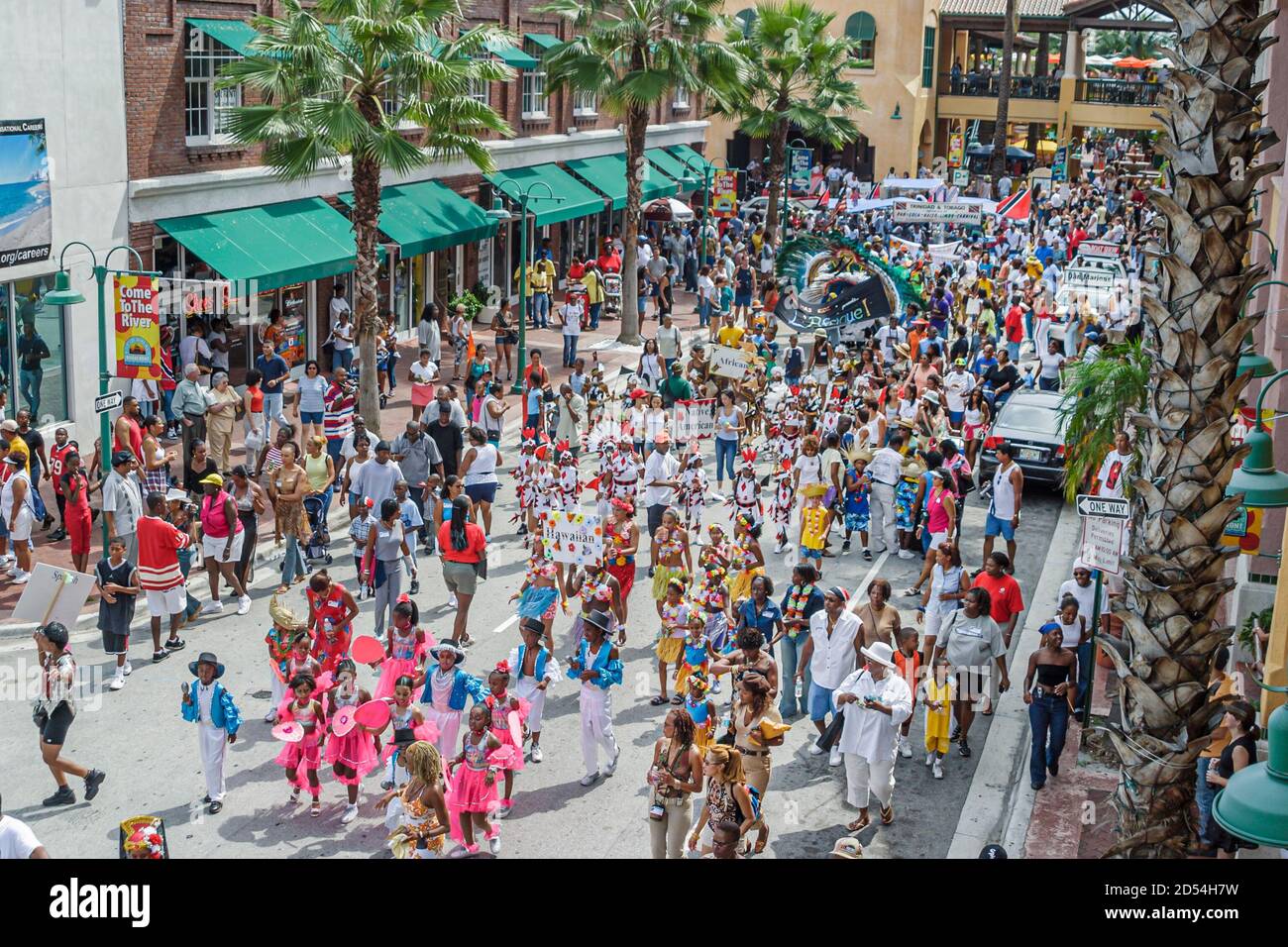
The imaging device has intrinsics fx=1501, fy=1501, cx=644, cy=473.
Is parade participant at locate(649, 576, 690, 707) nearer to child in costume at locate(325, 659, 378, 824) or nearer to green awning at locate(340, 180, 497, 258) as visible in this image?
child in costume at locate(325, 659, 378, 824)

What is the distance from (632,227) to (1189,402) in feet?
83.2

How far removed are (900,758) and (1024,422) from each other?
34.1 ft

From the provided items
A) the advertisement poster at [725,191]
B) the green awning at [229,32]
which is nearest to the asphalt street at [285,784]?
the green awning at [229,32]

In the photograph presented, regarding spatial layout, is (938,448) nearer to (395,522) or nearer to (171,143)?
(395,522)

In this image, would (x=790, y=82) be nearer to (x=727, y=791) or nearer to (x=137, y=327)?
(x=137, y=327)

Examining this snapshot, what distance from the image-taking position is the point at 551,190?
37.4 metres

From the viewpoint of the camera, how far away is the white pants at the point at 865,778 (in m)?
12.0

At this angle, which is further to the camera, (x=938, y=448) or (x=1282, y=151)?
(x=1282, y=151)

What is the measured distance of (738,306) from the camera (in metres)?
36.8

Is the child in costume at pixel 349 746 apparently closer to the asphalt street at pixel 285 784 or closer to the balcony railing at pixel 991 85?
the asphalt street at pixel 285 784

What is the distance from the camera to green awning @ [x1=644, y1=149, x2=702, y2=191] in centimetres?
4862

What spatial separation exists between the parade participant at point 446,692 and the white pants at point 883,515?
27.9 feet

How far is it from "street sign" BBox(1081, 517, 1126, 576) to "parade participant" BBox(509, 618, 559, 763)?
4741 mm

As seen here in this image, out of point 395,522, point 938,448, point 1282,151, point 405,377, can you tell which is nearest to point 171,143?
point 405,377
